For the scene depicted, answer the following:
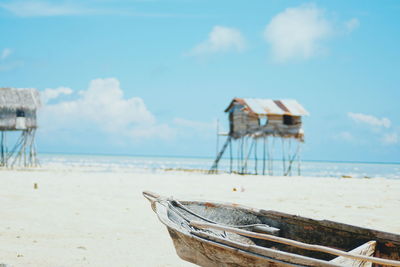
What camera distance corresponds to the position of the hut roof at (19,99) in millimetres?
26350

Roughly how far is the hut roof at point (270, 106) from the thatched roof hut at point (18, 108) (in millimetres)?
13766

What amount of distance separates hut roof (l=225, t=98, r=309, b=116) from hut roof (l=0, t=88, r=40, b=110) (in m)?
13.7

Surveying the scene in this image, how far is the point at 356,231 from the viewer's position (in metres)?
3.93

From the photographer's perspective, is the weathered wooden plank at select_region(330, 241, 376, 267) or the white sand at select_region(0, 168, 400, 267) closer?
the weathered wooden plank at select_region(330, 241, 376, 267)

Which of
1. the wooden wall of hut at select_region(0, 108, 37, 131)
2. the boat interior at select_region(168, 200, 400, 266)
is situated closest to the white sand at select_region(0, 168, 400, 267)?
the boat interior at select_region(168, 200, 400, 266)

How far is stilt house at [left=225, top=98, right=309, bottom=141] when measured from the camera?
2608 centimetres

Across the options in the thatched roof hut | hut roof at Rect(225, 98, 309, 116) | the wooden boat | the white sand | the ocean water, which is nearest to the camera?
the wooden boat

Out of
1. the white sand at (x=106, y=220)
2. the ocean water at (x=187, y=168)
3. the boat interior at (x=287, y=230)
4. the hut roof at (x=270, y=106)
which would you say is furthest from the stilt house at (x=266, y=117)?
the boat interior at (x=287, y=230)

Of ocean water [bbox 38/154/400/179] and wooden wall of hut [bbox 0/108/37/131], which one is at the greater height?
wooden wall of hut [bbox 0/108/37/131]

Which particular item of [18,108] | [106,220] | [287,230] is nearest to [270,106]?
[18,108]

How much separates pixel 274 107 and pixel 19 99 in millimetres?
17265

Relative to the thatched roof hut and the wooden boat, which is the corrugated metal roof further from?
the wooden boat

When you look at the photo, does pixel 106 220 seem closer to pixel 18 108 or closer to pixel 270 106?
pixel 270 106

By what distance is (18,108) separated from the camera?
26.6 meters
